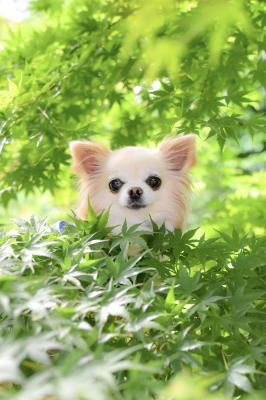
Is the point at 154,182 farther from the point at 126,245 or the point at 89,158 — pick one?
the point at 126,245

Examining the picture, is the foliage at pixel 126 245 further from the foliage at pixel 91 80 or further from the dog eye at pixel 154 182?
the dog eye at pixel 154 182

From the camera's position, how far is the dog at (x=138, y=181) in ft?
7.73

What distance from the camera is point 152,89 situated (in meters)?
2.77

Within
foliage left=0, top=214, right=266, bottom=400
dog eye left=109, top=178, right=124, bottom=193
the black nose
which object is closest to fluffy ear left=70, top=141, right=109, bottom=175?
dog eye left=109, top=178, right=124, bottom=193

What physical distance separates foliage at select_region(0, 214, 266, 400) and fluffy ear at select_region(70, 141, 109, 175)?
55 cm

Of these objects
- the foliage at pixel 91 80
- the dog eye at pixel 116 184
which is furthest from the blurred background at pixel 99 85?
the dog eye at pixel 116 184

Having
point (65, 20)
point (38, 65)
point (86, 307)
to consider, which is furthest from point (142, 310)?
point (65, 20)

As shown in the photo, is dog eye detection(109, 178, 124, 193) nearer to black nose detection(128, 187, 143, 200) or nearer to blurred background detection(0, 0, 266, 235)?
black nose detection(128, 187, 143, 200)

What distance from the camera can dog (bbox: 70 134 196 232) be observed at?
2.36 m

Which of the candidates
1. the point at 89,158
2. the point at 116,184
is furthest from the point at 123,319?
the point at 89,158

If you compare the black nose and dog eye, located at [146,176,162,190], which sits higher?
the black nose

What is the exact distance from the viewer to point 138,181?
93.7 inches

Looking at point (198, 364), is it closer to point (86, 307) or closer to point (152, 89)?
point (86, 307)

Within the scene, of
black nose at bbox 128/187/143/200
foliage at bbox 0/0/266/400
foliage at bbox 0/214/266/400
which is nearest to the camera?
foliage at bbox 0/214/266/400
